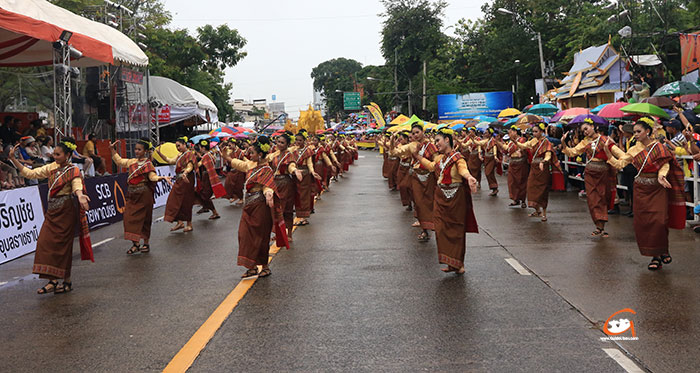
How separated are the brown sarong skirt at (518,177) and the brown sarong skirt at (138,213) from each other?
7.64 metres

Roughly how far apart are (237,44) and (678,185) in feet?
112

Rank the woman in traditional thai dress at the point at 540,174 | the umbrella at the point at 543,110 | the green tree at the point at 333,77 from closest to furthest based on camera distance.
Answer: the woman in traditional thai dress at the point at 540,174
the umbrella at the point at 543,110
the green tree at the point at 333,77

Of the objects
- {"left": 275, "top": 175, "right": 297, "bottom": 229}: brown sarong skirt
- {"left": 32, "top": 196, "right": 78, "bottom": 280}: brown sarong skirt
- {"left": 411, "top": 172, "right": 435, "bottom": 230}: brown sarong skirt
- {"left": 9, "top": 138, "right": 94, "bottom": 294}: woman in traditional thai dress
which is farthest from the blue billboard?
{"left": 32, "top": 196, "right": 78, "bottom": 280}: brown sarong skirt

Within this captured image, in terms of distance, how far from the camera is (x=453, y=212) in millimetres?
7844

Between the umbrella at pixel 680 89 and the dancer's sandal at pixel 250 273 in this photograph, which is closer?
the dancer's sandal at pixel 250 273

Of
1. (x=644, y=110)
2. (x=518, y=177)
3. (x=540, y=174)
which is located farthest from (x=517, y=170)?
(x=644, y=110)

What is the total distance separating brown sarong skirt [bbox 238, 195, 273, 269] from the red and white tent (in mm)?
6991

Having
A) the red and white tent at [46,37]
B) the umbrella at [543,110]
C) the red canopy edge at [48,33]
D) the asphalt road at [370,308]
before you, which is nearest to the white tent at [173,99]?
the red and white tent at [46,37]

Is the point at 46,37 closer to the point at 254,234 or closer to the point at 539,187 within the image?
the point at 254,234

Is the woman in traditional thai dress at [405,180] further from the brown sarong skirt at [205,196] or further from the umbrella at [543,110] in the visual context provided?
the umbrella at [543,110]

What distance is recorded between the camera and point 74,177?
307 inches

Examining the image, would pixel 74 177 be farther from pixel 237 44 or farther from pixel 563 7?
pixel 563 7

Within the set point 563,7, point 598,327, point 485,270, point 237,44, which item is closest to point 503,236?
point 485,270

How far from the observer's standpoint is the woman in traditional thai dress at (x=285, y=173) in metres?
10.4
